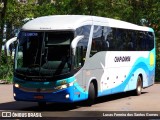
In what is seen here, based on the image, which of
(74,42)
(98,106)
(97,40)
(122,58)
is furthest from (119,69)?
(74,42)

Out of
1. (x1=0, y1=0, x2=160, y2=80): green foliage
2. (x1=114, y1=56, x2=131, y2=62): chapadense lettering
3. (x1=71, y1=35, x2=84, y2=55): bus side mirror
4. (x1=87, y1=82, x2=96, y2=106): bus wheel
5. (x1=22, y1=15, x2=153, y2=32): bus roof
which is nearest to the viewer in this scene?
(x1=71, y1=35, x2=84, y2=55): bus side mirror

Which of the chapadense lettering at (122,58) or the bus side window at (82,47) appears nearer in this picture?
the bus side window at (82,47)

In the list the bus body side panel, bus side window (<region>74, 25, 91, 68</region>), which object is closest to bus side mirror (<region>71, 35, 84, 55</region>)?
bus side window (<region>74, 25, 91, 68</region>)

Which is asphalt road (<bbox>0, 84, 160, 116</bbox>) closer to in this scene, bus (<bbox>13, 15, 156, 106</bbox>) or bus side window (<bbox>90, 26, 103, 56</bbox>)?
bus (<bbox>13, 15, 156, 106</bbox>)

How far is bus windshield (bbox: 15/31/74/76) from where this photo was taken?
47.9ft

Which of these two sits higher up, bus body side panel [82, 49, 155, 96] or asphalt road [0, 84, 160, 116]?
bus body side panel [82, 49, 155, 96]

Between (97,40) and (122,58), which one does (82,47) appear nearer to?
(97,40)

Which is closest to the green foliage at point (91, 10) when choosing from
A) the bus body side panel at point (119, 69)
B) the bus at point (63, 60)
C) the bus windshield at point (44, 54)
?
the bus body side panel at point (119, 69)

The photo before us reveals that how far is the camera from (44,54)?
1477 cm

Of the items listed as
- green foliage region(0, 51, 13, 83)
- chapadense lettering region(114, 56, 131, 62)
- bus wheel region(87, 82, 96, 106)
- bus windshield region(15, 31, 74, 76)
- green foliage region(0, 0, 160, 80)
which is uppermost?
green foliage region(0, 0, 160, 80)

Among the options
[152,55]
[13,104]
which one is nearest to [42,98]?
[13,104]

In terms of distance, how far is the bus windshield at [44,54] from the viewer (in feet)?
47.9

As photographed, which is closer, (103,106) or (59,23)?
(59,23)

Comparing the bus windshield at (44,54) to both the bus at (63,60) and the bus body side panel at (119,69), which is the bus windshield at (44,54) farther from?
the bus body side panel at (119,69)
